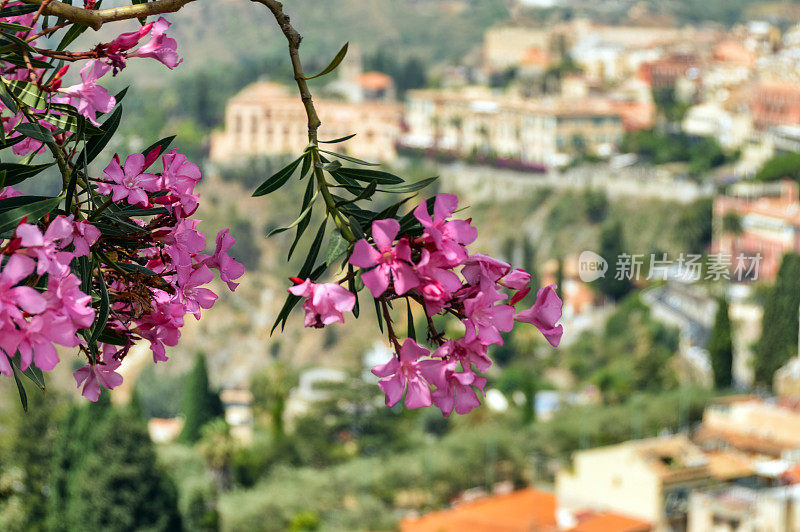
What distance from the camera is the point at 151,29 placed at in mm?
514

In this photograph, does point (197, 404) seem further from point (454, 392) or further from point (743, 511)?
point (454, 392)

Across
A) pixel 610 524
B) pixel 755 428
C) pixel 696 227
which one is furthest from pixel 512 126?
pixel 610 524

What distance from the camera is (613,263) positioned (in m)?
21.1

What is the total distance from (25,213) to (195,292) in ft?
0.40

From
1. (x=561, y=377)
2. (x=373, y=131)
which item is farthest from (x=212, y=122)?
(x=561, y=377)

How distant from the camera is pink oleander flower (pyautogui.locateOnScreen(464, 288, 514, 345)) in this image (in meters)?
0.43

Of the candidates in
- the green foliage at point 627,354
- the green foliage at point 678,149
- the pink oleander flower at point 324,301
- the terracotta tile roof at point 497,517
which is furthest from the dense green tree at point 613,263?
the pink oleander flower at point 324,301

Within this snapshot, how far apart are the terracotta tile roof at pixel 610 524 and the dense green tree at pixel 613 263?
34.6 feet

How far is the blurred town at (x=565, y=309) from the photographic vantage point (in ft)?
35.8

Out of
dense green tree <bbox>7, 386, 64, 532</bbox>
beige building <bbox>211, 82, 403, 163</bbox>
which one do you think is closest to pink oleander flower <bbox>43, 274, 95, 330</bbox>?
dense green tree <bbox>7, 386, 64, 532</bbox>

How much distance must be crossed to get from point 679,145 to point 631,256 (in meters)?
6.80

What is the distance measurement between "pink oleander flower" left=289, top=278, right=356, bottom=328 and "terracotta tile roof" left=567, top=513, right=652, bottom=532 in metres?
8.53

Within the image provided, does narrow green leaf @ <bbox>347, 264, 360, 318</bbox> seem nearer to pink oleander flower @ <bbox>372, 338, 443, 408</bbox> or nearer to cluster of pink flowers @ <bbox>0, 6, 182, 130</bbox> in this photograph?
pink oleander flower @ <bbox>372, 338, 443, 408</bbox>

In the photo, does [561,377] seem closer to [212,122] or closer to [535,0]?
[212,122]
